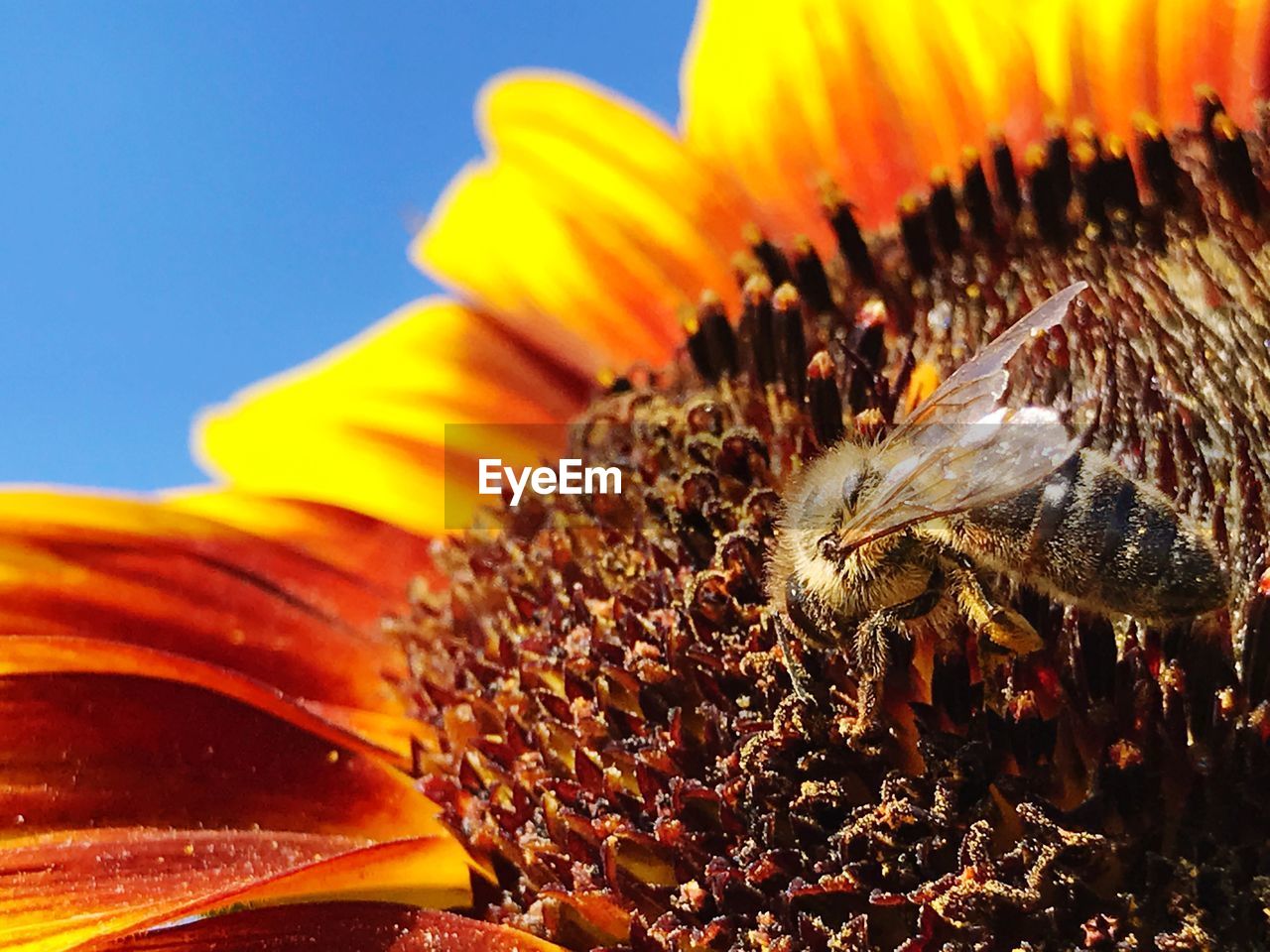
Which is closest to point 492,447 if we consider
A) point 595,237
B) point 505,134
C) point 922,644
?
point 595,237

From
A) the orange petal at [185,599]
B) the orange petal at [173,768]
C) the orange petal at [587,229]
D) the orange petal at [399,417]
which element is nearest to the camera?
the orange petal at [173,768]

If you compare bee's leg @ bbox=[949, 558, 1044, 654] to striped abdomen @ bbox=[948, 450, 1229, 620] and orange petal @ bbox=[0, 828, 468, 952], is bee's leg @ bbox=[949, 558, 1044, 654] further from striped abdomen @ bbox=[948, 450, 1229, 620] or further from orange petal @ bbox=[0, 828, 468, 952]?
orange petal @ bbox=[0, 828, 468, 952]

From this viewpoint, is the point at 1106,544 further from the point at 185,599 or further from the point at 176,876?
the point at 185,599

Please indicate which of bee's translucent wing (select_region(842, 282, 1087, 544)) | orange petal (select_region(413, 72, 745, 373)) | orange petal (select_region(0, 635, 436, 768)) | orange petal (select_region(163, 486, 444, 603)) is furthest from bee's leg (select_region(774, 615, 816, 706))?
orange petal (select_region(413, 72, 745, 373))

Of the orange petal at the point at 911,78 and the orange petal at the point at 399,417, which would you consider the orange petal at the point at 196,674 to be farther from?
the orange petal at the point at 911,78

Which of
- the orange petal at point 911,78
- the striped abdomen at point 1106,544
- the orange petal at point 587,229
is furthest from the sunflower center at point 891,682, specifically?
the orange petal at point 587,229

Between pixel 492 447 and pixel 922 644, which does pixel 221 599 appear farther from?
pixel 922 644

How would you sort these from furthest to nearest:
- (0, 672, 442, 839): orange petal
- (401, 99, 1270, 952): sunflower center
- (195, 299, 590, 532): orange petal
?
1. (195, 299, 590, 532): orange petal
2. (0, 672, 442, 839): orange petal
3. (401, 99, 1270, 952): sunflower center
